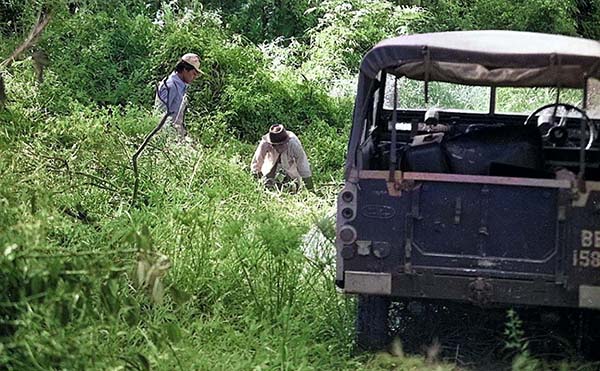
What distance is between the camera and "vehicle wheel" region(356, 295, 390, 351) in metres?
6.29

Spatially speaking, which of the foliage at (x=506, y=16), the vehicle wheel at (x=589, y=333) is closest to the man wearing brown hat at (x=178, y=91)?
the vehicle wheel at (x=589, y=333)

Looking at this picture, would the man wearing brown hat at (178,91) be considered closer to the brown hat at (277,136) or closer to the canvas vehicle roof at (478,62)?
the brown hat at (277,136)

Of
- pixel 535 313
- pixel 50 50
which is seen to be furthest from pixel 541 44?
pixel 50 50

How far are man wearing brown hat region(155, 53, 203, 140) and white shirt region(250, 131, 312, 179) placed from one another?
894 mm

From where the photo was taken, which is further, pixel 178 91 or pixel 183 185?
pixel 178 91

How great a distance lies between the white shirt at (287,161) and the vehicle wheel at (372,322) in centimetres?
424

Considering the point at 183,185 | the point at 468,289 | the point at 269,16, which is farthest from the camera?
the point at 269,16

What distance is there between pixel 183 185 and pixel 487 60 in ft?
12.1

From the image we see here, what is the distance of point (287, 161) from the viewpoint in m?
10.5

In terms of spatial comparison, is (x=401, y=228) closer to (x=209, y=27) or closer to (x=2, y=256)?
(x=2, y=256)

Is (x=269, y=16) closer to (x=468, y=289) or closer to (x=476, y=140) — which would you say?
(x=476, y=140)

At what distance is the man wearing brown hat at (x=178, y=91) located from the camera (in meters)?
11.1

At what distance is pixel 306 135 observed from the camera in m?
13.5

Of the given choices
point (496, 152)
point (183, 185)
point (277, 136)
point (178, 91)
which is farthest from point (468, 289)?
point (178, 91)
